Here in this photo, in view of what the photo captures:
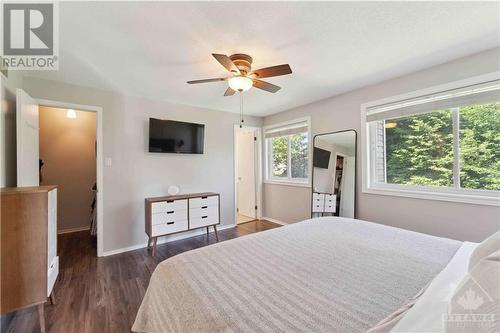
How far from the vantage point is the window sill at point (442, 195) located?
203cm

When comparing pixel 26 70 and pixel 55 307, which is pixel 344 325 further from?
pixel 26 70

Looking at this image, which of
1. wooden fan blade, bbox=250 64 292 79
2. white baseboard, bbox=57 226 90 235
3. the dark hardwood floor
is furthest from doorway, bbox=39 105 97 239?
wooden fan blade, bbox=250 64 292 79

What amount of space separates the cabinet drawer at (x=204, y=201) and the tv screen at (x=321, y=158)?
1.77 metres

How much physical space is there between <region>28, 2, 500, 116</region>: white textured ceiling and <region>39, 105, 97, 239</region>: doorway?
172 cm

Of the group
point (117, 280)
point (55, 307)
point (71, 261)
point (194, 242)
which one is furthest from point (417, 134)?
point (71, 261)

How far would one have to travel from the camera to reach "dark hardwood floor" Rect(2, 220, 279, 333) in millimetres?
1685

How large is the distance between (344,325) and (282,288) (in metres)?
0.31

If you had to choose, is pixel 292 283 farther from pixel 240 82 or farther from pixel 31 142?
pixel 31 142

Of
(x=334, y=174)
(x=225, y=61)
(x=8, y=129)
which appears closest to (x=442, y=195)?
(x=334, y=174)

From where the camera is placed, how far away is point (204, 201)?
346 centimetres

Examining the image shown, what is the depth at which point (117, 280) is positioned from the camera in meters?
2.32

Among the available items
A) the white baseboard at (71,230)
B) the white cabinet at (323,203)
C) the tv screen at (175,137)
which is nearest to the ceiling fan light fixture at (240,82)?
the tv screen at (175,137)

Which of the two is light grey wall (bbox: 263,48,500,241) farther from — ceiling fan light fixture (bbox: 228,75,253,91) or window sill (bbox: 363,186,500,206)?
ceiling fan light fixture (bbox: 228,75,253,91)

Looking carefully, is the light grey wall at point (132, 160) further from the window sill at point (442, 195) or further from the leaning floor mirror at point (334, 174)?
the window sill at point (442, 195)
